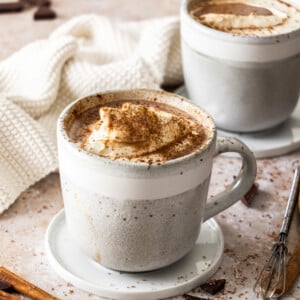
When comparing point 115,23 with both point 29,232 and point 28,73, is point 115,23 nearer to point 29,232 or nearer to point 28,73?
point 28,73

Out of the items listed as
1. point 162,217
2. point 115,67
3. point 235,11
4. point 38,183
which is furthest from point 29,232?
point 235,11

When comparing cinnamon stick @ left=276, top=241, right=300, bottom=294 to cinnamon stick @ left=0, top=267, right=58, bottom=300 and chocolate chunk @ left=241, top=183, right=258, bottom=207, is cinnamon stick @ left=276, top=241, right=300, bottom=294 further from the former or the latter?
cinnamon stick @ left=0, top=267, right=58, bottom=300

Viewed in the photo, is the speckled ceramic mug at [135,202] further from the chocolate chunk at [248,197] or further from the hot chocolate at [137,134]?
the chocolate chunk at [248,197]

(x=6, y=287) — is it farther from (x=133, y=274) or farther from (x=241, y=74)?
(x=241, y=74)

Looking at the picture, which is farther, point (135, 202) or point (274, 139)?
point (274, 139)

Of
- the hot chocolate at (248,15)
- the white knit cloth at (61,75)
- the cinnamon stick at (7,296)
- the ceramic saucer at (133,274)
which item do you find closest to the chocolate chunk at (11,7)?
the white knit cloth at (61,75)

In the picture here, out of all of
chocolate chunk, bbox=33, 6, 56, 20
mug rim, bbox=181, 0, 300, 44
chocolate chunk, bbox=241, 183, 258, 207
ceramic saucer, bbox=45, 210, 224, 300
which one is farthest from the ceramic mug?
chocolate chunk, bbox=33, 6, 56, 20

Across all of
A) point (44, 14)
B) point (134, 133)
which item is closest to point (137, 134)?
point (134, 133)
